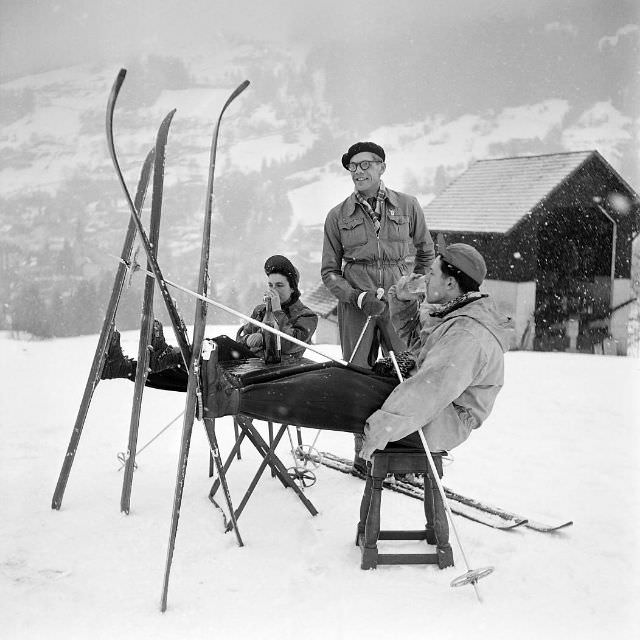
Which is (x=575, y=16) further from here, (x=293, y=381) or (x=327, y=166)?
(x=293, y=381)

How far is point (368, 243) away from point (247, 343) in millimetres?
754

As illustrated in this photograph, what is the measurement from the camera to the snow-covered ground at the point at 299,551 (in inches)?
75.8

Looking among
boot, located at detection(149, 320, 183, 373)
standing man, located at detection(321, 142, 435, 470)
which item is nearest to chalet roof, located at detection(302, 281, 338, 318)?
standing man, located at detection(321, 142, 435, 470)

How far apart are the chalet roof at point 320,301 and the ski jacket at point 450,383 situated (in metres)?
8.13

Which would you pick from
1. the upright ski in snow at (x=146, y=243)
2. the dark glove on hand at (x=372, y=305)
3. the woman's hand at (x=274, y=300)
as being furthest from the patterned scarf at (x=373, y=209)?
the upright ski in snow at (x=146, y=243)

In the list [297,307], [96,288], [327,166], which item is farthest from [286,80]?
[297,307]

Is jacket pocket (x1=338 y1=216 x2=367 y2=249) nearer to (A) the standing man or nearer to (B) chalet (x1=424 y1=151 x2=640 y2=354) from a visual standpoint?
(A) the standing man

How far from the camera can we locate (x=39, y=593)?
208 centimetres

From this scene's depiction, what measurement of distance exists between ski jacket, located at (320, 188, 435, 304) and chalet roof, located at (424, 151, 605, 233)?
715cm

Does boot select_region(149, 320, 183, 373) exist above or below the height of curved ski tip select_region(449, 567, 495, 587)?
above

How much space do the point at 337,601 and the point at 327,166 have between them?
17346 mm

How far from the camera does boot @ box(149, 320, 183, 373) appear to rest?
8.70ft

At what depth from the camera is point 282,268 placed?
3.02m

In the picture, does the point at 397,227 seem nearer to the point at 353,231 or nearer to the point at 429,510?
the point at 353,231
